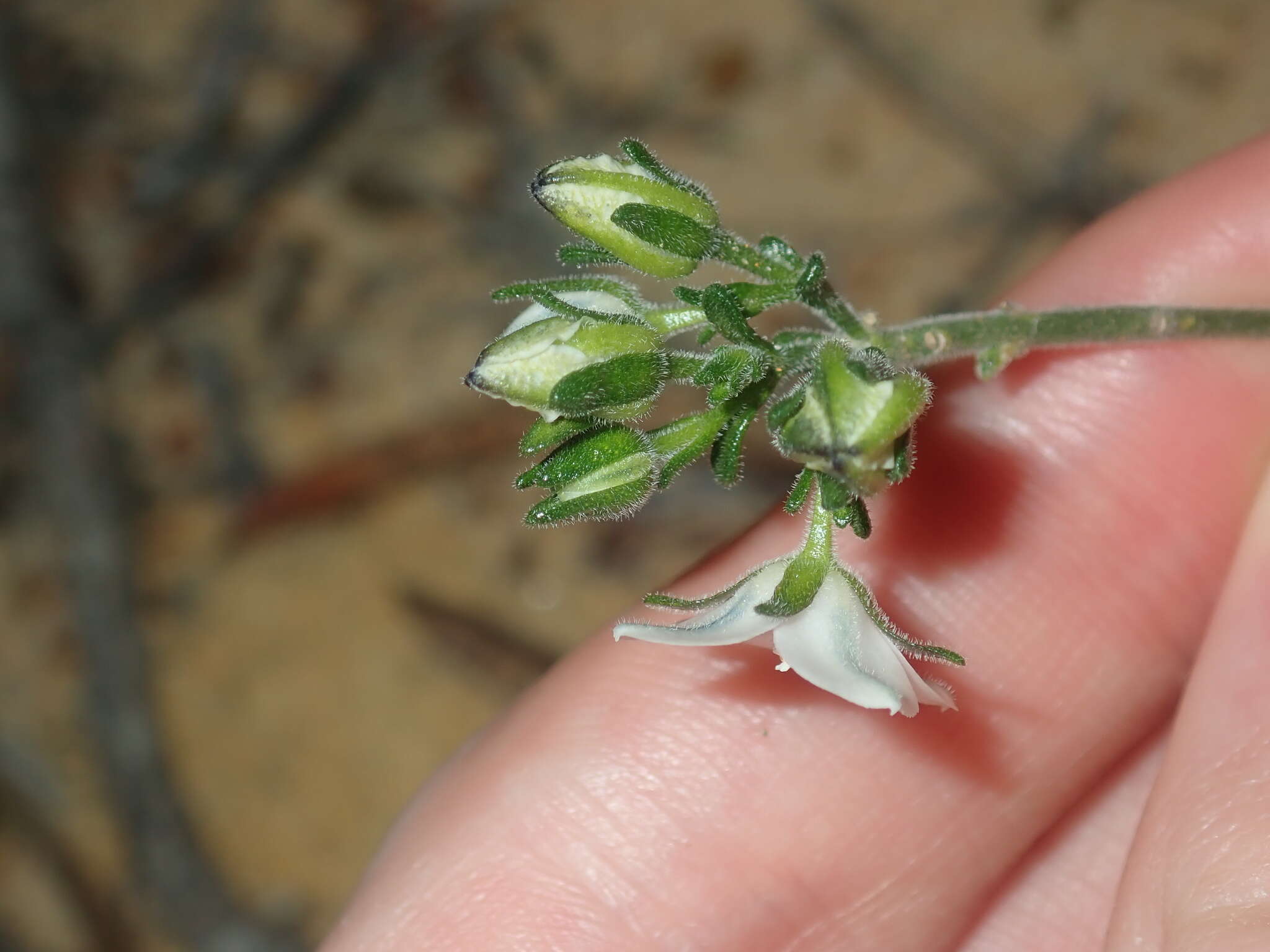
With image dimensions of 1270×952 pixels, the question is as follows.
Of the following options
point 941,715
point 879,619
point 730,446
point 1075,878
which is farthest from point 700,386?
point 1075,878

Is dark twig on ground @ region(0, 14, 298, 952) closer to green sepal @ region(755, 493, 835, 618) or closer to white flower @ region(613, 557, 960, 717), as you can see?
white flower @ region(613, 557, 960, 717)

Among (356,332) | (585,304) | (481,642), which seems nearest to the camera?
(585,304)

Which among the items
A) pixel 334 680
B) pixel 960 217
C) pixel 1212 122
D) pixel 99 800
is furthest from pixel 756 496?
pixel 99 800

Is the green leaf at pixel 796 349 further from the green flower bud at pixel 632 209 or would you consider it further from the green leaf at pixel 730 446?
the green flower bud at pixel 632 209

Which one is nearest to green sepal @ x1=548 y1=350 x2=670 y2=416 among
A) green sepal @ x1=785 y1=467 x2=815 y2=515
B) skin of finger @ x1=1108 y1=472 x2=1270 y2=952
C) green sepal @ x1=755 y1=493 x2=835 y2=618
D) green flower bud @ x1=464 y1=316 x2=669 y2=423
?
green flower bud @ x1=464 y1=316 x2=669 y2=423

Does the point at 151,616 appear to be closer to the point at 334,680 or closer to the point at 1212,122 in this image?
the point at 334,680

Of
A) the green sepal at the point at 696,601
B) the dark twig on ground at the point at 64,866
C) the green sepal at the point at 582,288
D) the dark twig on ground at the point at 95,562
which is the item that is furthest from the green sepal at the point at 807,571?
the dark twig on ground at the point at 64,866

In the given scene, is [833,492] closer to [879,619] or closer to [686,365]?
[879,619]
